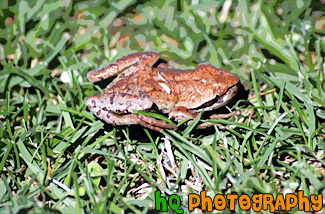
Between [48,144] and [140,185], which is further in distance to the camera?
[48,144]

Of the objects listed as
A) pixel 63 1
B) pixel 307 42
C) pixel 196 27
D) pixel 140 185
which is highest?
pixel 63 1

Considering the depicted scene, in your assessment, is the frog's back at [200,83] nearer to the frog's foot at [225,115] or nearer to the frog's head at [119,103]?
the frog's foot at [225,115]

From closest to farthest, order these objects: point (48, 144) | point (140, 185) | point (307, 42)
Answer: point (140, 185)
point (48, 144)
point (307, 42)

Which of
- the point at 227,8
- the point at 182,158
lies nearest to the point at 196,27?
the point at 227,8

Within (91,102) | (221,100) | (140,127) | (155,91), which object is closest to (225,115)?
(221,100)

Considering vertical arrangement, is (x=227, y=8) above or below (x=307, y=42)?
above

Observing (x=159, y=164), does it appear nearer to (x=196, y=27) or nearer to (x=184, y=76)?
(x=184, y=76)

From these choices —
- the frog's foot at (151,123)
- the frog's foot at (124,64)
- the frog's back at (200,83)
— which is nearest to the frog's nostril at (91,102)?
the frog's foot at (124,64)
